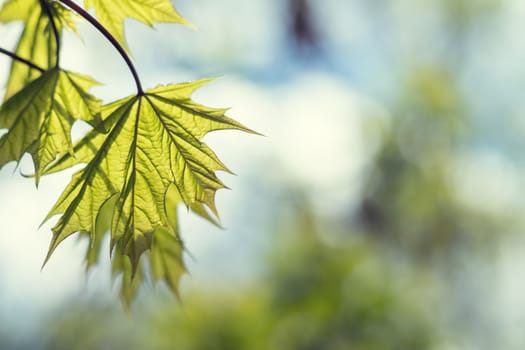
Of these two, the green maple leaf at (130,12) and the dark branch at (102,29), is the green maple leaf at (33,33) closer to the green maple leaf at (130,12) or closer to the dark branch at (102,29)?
the green maple leaf at (130,12)

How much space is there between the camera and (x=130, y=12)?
35.9 inches

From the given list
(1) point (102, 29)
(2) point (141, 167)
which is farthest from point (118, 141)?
(1) point (102, 29)

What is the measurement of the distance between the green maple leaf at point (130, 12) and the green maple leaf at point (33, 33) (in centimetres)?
5

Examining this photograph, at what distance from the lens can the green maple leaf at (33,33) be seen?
917 millimetres

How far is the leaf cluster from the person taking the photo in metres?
0.78

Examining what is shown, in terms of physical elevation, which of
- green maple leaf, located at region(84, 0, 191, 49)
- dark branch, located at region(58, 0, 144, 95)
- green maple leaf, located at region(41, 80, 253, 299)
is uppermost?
green maple leaf, located at region(84, 0, 191, 49)

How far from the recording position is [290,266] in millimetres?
6262

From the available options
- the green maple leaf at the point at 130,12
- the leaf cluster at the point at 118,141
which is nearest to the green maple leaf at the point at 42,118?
the leaf cluster at the point at 118,141

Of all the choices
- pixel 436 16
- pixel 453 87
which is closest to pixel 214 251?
pixel 453 87

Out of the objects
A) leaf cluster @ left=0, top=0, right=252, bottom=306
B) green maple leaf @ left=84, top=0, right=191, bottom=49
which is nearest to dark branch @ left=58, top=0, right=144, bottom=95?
leaf cluster @ left=0, top=0, right=252, bottom=306

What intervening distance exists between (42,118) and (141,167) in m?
0.14

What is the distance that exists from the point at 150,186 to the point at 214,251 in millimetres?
9821

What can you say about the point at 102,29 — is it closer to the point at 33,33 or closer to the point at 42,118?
the point at 42,118

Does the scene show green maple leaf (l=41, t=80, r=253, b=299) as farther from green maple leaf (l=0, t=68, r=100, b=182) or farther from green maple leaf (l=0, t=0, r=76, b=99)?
green maple leaf (l=0, t=0, r=76, b=99)
